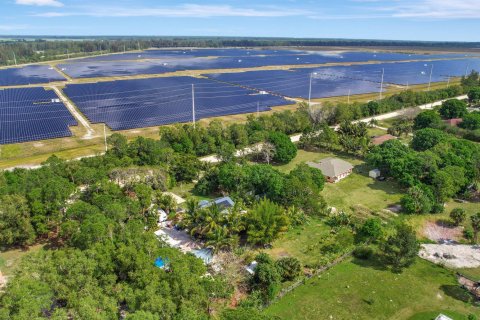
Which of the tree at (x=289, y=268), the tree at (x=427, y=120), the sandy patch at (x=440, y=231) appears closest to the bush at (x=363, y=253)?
the tree at (x=289, y=268)

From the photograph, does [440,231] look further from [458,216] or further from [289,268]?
[289,268]

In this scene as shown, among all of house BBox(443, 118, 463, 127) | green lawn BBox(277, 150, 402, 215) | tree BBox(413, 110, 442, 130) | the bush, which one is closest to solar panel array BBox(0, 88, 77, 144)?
green lawn BBox(277, 150, 402, 215)

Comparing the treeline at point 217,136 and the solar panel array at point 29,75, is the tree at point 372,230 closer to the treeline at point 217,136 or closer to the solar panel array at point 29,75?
the treeline at point 217,136

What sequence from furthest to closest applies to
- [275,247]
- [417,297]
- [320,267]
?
[275,247] < [320,267] < [417,297]

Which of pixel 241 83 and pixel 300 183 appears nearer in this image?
pixel 300 183

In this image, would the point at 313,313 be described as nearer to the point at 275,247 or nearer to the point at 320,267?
the point at 320,267

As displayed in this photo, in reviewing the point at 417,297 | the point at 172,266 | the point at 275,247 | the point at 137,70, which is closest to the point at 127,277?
the point at 172,266
